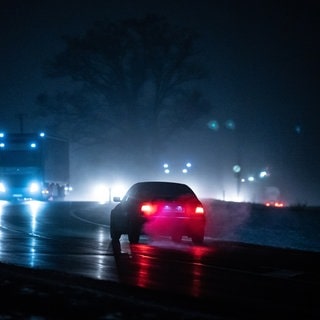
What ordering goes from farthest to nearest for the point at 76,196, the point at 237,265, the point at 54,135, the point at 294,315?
1. the point at 76,196
2. the point at 54,135
3. the point at 237,265
4. the point at 294,315

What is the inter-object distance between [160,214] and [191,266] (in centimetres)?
483

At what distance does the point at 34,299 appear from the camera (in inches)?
408

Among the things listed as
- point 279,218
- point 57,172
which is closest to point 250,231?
point 279,218

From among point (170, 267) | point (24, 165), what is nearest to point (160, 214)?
point (170, 267)

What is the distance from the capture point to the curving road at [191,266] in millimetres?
10805

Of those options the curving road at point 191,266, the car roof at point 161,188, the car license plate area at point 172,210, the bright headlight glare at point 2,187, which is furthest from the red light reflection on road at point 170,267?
the bright headlight glare at point 2,187

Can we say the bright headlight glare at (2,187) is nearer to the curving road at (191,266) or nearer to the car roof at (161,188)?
the curving road at (191,266)

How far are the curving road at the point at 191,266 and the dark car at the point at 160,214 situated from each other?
395 millimetres

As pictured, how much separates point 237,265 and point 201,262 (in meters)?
0.81

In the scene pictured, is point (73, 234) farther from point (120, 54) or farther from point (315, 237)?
point (120, 54)

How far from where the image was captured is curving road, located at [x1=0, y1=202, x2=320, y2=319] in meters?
10.8

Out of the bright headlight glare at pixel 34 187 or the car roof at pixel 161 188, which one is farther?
the bright headlight glare at pixel 34 187

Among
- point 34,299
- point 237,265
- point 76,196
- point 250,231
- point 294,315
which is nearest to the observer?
point 294,315

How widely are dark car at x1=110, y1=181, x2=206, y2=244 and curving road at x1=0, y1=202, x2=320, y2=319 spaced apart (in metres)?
0.39
